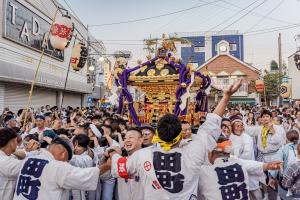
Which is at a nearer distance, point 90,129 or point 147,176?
point 147,176

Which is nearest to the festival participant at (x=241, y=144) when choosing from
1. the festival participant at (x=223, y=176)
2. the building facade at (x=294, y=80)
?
the festival participant at (x=223, y=176)

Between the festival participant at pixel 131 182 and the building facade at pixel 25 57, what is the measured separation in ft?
29.3

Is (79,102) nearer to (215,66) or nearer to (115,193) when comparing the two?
(215,66)

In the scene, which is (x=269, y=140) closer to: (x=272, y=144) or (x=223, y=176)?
(x=272, y=144)

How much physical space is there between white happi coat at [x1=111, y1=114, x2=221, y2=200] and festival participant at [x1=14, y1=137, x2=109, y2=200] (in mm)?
518

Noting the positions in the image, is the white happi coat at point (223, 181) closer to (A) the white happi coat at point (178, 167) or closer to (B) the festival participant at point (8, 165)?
(A) the white happi coat at point (178, 167)

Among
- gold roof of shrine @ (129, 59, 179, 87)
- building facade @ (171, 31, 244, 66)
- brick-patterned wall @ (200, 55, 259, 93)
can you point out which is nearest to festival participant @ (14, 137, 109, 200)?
gold roof of shrine @ (129, 59, 179, 87)

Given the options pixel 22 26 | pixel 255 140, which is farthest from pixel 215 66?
pixel 255 140

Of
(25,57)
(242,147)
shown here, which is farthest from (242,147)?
(25,57)

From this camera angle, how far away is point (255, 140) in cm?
732

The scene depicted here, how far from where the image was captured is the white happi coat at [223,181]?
10.6 feet

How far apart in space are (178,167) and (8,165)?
68.6 inches

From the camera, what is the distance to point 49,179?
122 inches

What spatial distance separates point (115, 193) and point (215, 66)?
110 ft
